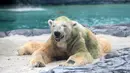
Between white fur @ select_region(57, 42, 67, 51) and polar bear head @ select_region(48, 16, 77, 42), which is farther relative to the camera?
white fur @ select_region(57, 42, 67, 51)

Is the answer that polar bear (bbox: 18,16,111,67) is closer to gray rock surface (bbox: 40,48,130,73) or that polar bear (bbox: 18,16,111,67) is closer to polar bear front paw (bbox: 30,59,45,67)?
polar bear front paw (bbox: 30,59,45,67)

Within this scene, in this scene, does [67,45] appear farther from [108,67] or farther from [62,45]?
[108,67]

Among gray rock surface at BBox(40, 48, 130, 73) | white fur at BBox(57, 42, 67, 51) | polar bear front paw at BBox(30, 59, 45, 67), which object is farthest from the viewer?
white fur at BBox(57, 42, 67, 51)

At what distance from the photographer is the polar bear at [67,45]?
20.1ft

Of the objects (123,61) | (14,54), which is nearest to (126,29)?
(14,54)

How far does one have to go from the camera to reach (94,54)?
6.84 metres

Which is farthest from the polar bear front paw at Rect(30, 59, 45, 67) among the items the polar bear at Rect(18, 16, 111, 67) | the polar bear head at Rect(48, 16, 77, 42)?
the polar bear head at Rect(48, 16, 77, 42)

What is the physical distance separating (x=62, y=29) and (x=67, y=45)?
387 millimetres

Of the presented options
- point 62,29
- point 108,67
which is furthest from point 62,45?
point 108,67

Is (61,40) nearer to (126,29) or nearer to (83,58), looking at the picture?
(83,58)

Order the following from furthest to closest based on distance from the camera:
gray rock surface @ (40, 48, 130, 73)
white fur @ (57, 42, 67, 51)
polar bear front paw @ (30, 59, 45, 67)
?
white fur @ (57, 42, 67, 51) → polar bear front paw @ (30, 59, 45, 67) → gray rock surface @ (40, 48, 130, 73)

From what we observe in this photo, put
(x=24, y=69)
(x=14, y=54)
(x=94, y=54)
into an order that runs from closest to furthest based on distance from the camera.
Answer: (x=24, y=69)
(x=94, y=54)
(x=14, y=54)

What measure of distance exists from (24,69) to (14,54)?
6.80 feet

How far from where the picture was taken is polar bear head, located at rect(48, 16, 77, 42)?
6102 mm
